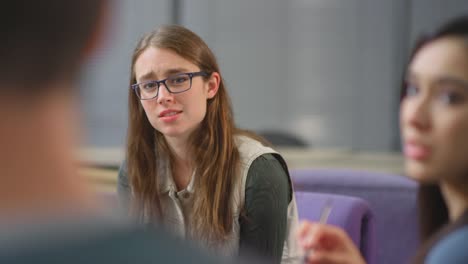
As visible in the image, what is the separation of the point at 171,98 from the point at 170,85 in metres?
0.03

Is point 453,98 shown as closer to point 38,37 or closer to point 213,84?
point 38,37

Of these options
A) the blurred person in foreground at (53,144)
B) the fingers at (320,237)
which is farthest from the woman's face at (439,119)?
→ the blurred person in foreground at (53,144)

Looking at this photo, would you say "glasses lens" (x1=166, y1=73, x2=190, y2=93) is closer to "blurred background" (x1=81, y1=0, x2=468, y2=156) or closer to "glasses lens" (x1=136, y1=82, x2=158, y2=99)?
"glasses lens" (x1=136, y1=82, x2=158, y2=99)

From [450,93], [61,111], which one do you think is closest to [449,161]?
[450,93]

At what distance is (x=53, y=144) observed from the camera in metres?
0.55

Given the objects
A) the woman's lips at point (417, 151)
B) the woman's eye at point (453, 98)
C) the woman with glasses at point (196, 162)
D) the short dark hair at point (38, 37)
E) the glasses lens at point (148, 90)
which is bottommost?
the woman with glasses at point (196, 162)

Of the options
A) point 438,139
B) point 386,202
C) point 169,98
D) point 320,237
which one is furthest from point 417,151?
point 386,202

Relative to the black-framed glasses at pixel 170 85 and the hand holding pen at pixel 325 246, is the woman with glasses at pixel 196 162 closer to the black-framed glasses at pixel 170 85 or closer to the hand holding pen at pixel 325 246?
the black-framed glasses at pixel 170 85

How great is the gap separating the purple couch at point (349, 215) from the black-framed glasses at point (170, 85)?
49cm

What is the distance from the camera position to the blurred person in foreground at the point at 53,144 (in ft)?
1.64

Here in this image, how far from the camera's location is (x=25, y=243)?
0.48m

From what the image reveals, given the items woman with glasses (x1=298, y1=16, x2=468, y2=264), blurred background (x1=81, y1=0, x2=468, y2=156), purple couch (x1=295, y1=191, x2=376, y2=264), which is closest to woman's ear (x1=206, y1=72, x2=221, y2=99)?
purple couch (x1=295, y1=191, x2=376, y2=264)

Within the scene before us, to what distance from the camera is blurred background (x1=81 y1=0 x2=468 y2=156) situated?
215 inches

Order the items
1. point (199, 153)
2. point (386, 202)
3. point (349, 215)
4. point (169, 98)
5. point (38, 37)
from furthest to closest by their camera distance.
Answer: point (386, 202), point (349, 215), point (199, 153), point (169, 98), point (38, 37)
